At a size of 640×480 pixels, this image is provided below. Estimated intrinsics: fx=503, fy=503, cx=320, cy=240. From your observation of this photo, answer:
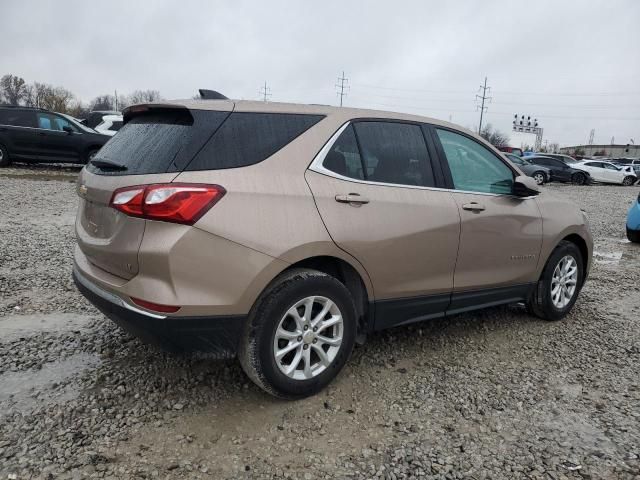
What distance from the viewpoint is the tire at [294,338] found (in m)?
2.62

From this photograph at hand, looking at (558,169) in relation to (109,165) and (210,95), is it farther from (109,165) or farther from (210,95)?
(109,165)

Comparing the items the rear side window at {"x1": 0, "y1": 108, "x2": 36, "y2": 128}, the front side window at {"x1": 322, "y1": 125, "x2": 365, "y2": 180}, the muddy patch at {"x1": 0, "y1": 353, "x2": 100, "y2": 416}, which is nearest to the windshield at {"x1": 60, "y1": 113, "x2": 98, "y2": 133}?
the rear side window at {"x1": 0, "y1": 108, "x2": 36, "y2": 128}

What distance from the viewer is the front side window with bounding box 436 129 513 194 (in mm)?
3623

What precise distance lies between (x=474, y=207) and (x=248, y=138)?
1733 millimetres

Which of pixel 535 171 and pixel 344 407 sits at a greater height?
pixel 535 171

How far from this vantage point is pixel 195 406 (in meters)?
2.82

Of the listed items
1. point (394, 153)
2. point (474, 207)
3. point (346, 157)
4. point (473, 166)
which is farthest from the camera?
point (473, 166)

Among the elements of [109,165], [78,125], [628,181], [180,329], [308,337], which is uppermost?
[78,125]

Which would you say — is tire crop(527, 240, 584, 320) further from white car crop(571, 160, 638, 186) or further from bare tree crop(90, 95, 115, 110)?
bare tree crop(90, 95, 115, 110)

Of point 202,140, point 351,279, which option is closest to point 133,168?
point 202,140

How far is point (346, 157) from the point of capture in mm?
3025

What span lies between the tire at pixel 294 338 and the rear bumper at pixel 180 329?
10 cm

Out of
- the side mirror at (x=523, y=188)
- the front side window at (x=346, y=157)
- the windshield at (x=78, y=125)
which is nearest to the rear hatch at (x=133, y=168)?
the front side window at (x=346, y=157)

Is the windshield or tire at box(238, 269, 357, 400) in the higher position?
the windshield
